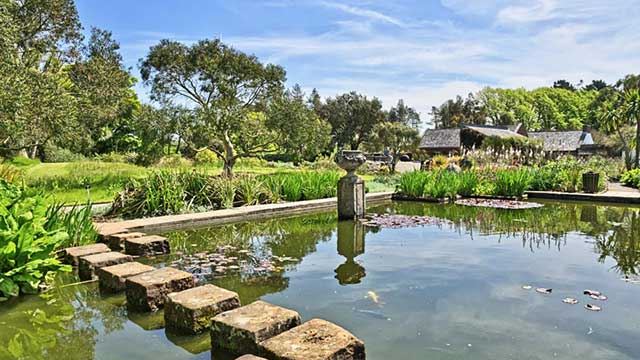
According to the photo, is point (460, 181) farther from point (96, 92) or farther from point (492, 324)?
point (96, 92)

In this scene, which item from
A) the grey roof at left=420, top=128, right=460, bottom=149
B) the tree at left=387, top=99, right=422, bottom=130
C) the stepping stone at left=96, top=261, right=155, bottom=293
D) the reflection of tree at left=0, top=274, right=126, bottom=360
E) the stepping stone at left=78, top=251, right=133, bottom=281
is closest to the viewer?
the reflection of tree at left=0, top=274, right=126, bottom=360

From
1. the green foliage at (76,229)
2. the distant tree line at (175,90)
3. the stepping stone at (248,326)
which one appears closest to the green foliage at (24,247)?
the green foliage at (76,229)

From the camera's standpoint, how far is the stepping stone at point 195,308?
3.18m

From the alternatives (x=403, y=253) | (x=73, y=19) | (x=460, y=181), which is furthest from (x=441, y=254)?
(x=73, y=19)

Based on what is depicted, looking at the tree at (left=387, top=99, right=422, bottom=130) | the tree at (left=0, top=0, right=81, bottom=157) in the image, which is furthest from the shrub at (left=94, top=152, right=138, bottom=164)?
the tree at (left=387, top=99, right=422, bottom=130)

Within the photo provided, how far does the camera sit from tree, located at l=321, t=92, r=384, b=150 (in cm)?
4197

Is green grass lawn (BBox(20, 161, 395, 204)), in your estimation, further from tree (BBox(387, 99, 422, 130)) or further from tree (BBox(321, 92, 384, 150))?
tree (BBox(387, 99, 422, 130))

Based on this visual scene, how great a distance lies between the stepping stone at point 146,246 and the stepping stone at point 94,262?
0.72m

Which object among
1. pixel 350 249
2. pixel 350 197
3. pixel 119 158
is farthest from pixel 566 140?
pixel 350 249

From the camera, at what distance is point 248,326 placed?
2824 millimetres

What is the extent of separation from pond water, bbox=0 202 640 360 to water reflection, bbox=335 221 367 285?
0.05 feet

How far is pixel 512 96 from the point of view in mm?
60750

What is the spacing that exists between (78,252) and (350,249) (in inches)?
123

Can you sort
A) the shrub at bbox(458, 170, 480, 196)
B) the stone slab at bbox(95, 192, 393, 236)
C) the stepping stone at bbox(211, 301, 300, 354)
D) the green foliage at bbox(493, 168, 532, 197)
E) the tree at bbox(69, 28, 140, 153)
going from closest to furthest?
the stepping stone at bbox(211, 301, 300, 354) → the stone slab at bbox(95, 192, 393, 236) → the green foliage at bbox(493, 168, 532, 197) → the shrub at bbox(458, 170, 480, 196) → the tree at bbox(69, 28, 140, 153)
